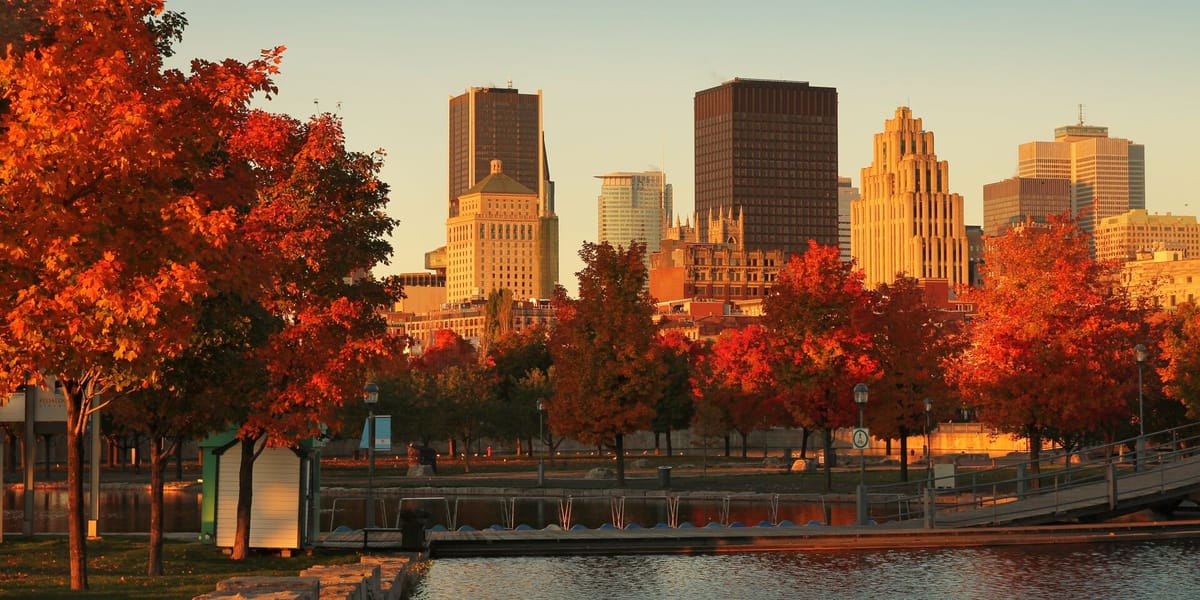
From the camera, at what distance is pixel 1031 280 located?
62.6 m

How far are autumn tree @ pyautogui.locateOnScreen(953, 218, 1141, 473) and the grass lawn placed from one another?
34.1 metres

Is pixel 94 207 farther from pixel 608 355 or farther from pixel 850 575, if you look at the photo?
pixel 608 355

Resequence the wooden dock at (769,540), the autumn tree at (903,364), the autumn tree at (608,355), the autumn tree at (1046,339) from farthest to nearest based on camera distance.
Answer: the autumn tree at (608,355) < the autumn tree at (903,364) < the autumn tree at (1046,339) < the wooden dock at (769,540)

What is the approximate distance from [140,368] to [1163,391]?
200 feet

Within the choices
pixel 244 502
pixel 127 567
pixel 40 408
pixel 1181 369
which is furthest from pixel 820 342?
pixel 127 567

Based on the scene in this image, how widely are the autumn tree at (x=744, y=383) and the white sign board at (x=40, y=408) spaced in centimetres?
3441

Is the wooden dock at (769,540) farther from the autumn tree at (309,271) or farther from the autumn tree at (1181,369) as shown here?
the autumn tree at (1181,369)

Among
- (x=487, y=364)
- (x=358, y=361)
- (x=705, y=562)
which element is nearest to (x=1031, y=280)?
(x=705, y=562)

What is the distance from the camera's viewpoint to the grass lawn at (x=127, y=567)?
89.6 feet

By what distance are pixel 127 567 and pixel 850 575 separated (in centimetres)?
1512

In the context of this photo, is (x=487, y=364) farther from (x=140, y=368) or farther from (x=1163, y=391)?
(x=140, y=368)

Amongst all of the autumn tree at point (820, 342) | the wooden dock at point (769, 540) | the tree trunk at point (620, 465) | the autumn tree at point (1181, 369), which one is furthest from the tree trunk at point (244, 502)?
the autumn tree at point (1181, 369)

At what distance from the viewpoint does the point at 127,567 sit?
32.5 m

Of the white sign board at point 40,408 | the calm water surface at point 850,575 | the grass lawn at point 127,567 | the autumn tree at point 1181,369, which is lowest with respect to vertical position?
the calm water surface at point 850,575
